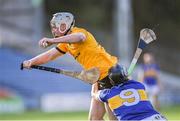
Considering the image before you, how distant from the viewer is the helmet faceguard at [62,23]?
484 inches

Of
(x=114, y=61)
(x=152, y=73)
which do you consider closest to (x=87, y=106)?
(x=152, y=73)

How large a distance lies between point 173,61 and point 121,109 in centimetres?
2885

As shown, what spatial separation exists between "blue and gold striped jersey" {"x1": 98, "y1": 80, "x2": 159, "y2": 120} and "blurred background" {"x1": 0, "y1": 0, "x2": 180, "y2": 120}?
13.2 m

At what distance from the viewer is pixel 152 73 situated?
2492 cm

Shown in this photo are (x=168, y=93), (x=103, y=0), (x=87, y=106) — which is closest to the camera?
(x=87, y=106)

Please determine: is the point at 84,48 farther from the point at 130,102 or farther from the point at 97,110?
the point at 130,102

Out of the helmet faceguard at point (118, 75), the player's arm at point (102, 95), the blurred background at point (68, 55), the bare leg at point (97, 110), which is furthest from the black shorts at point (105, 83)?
the blurred background at point (68, 55)

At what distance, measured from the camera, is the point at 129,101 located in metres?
11.1

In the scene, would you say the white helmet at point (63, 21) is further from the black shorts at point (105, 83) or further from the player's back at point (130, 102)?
the player's back at point (130, 102)

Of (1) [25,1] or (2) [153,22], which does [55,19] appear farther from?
(2) [153,22]

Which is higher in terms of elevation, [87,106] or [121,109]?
[121,109]

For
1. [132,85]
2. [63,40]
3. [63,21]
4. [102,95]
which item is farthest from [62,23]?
[132,85]

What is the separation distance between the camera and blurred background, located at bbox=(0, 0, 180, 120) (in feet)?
100

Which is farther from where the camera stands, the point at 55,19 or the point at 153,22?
the point at 153,22
